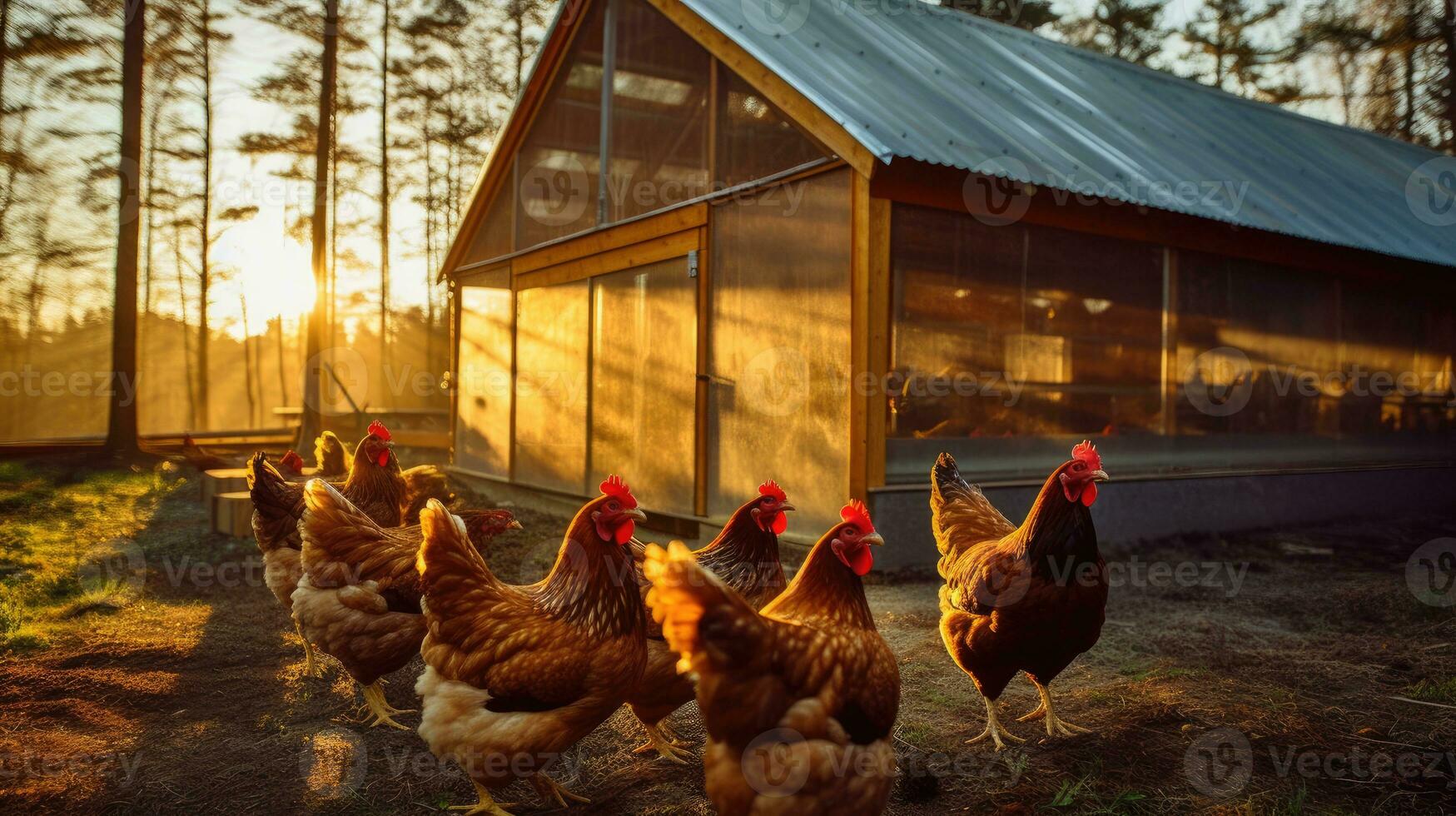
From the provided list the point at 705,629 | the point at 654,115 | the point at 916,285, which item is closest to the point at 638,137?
the point at 654,115

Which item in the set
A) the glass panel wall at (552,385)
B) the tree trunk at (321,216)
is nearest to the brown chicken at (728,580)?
the glass panel wall at (552,385)

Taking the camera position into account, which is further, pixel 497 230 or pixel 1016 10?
pixel 1016 10

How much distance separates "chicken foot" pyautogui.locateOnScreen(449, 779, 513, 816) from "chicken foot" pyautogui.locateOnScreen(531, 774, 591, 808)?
14 centimetres

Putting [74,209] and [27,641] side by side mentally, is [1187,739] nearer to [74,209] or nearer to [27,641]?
[27,641]

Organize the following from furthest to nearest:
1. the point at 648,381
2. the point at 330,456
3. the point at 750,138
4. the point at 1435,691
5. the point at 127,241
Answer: the point at 127,241, the point at 648,381, the point at 750,138, the point at 330,456, the point at 1435,691

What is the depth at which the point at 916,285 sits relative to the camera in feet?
24.0

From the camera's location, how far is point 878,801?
8.22ft

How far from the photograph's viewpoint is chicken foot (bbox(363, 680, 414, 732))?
13.4ft

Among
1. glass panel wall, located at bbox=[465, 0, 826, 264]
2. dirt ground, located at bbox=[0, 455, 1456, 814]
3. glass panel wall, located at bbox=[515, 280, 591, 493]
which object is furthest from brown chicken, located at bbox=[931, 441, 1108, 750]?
glass panel wall, located at bbox=[515, 280, 591, 493]

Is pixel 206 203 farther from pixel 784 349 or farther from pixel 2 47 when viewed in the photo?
pixel 784 349

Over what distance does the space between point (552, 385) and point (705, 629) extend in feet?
30.8

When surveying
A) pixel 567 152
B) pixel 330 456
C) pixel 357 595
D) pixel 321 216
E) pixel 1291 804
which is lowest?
pixel 1291 804

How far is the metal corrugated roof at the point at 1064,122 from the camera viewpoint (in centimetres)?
752

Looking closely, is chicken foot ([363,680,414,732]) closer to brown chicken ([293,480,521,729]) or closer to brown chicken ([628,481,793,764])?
brown chicken ([293,480,521,729])
